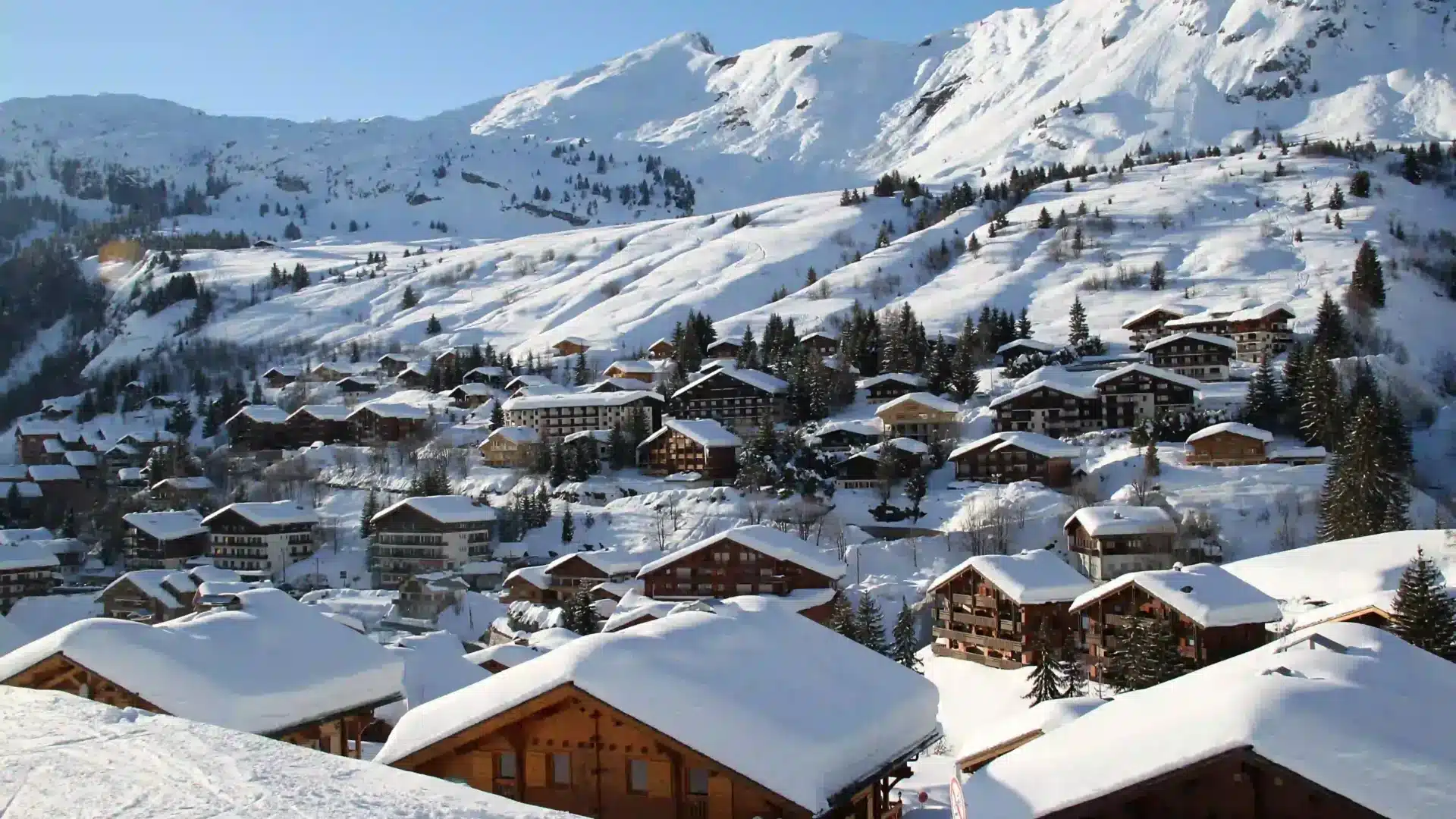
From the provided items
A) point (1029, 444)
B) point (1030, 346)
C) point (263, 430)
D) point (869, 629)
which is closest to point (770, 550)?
point (869, 629)

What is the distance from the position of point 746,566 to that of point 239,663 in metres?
28.9

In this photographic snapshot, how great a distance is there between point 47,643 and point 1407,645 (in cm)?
1500

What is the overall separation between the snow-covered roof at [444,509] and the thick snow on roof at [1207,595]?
29704 millimetres

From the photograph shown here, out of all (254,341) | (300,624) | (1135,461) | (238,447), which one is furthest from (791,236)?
(300,624)

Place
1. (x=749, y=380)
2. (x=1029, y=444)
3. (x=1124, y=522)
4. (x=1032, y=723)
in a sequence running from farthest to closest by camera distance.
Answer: (x=749, y=380) < (x=1029, y=444) < (x=1124, y=522) < (x=1032, y=723)

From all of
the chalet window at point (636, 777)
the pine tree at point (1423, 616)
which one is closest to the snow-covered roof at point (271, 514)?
the pine tree at point (1423, 616)

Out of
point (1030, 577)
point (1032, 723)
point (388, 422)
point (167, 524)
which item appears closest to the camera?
point (1032, 723)

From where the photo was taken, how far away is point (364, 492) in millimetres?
62875

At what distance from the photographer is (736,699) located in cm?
1091

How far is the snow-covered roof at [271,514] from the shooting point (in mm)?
54156

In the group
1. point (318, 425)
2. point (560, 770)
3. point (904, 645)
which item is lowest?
point (318, 425)

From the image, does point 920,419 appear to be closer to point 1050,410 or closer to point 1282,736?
point 1050,410

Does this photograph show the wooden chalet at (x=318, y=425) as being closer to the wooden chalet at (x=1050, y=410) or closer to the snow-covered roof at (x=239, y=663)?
the wooden chalet at (x=1050, y=410)

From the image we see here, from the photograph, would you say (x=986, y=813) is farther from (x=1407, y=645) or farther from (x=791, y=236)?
(x=791, y=236)
